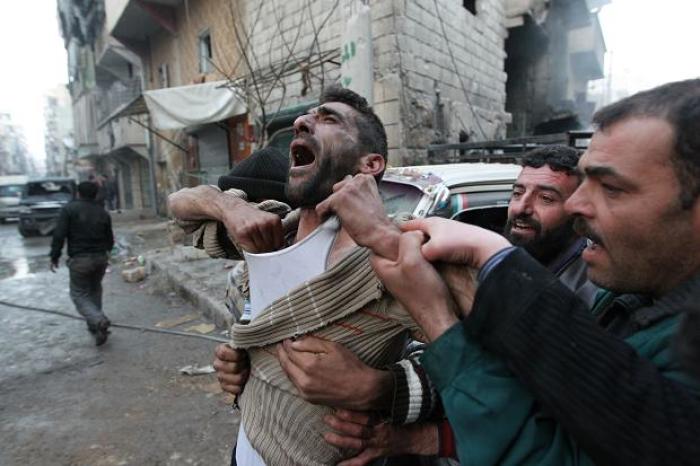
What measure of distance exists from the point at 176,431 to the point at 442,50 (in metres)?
7.06

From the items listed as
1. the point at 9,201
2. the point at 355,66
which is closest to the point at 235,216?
the point at 355,66

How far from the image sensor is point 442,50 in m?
7.61

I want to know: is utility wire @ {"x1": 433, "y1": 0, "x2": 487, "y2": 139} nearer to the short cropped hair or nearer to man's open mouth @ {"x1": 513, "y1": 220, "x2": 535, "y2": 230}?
man's open mouth @ {"x1": 513, "y1": 220, "x2": 535, "y2": 230}

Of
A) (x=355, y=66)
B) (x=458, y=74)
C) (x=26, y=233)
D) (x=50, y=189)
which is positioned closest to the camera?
(x=355, y=66)

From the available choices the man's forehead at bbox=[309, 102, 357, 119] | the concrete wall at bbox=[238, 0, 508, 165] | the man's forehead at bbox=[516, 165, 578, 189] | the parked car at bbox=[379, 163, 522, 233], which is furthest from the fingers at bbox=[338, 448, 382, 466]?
the concrete wall at bbox=[238, 0, 508, 165]

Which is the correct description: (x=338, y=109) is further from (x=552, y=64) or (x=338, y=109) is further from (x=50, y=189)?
(x=50, y=189)

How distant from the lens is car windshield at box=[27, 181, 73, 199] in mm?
15297

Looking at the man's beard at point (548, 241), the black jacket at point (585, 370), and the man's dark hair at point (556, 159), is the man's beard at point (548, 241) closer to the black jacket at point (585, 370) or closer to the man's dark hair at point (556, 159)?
the man's dark hair at point (556, 159)

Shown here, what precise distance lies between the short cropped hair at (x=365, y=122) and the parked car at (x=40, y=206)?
14731 mm

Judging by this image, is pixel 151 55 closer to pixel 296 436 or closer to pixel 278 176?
pixel 278 176

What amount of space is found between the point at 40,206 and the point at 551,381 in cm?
1717

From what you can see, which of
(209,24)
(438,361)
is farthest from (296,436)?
(209,24)

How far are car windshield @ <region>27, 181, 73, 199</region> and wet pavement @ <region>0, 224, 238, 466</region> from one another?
1091cm

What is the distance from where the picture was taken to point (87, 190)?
17.8ft
